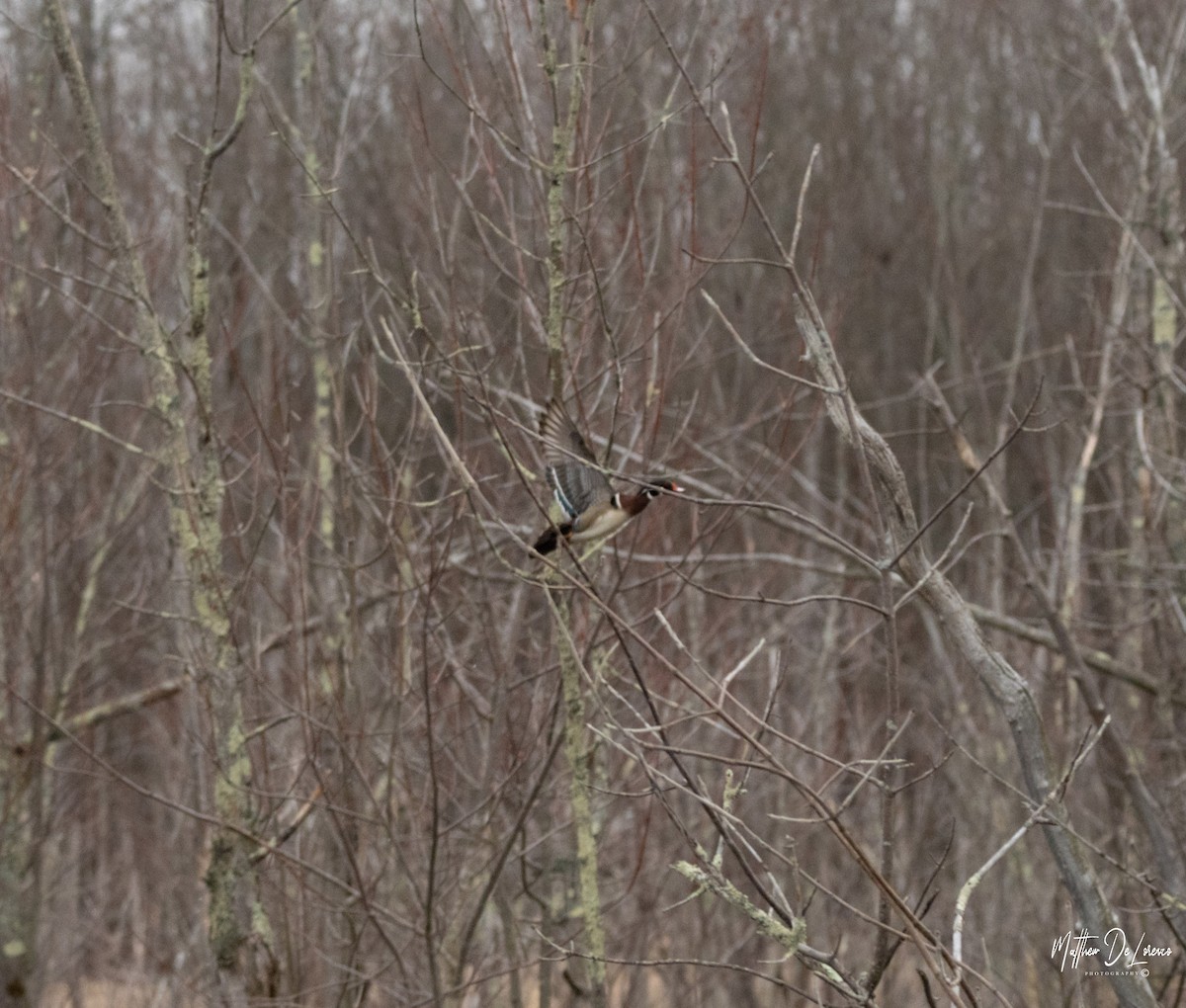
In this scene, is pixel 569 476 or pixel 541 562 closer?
pixel 541 562

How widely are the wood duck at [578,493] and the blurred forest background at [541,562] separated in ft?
0.29

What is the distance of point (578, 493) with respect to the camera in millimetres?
3666

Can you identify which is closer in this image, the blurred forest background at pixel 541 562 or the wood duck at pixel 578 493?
the wood duck at pixel 578 493

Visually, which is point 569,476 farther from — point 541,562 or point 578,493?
point 541,562

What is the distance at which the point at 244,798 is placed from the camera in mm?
4535

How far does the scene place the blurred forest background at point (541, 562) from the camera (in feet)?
11.9

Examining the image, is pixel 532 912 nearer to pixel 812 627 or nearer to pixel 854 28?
pixel 812 627

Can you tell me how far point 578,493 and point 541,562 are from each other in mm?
222

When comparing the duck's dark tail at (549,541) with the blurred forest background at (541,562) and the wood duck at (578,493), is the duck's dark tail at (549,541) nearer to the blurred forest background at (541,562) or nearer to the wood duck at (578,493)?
the wood duck at (578,493)

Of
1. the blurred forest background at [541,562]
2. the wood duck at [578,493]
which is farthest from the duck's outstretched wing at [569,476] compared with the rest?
the blurred forest background at [541,562]

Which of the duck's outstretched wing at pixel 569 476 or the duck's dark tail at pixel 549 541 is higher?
the duck's outstretched wing at pixel 569 476

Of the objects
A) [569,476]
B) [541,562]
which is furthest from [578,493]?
[541,562]

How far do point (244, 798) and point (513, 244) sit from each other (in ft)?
5.96

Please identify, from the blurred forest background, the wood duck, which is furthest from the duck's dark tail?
the blurred forest background
